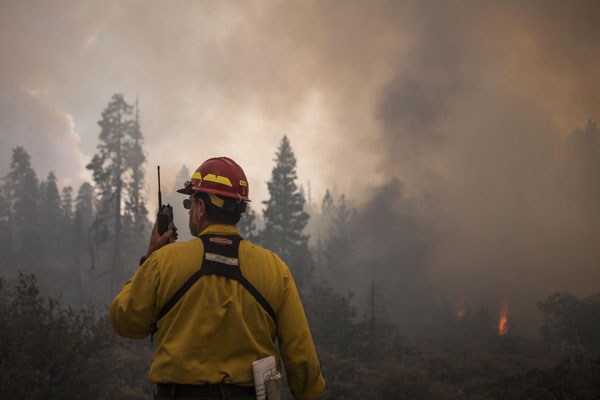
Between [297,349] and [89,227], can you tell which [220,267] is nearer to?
[297,349]

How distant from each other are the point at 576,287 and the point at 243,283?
217ft

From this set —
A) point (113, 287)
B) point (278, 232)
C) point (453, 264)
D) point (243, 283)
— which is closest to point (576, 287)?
point (453, 264)

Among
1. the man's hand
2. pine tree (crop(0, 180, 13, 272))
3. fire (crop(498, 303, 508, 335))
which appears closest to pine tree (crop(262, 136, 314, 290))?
fire (crop(498, 303, 508, 335))

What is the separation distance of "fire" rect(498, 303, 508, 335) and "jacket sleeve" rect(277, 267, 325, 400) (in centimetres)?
4644

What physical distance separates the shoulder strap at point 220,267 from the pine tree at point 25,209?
50.1m

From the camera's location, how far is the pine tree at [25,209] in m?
42.5

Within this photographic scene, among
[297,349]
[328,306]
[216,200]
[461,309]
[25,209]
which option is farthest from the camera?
[25,209]

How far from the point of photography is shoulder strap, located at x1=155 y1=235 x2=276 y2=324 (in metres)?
2.28

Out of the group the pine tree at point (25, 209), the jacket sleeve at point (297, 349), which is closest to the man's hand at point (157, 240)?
the jacket sleeve at point (297, 349)

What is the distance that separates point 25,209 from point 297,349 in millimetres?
Result: 60003

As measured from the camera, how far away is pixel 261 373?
2328 mm

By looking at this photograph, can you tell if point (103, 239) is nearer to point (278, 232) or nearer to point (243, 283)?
point (278, 232)

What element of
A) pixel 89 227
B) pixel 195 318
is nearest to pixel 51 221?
pixel 89 227

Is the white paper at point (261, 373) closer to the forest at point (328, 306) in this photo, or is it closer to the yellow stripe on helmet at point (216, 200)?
the yellow stripe on helmet at point (216, 200)
